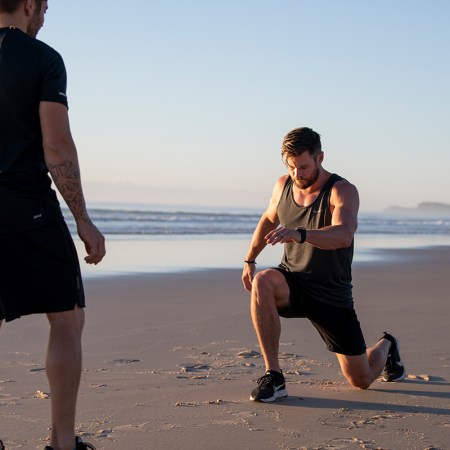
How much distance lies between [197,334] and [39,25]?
3.66 m

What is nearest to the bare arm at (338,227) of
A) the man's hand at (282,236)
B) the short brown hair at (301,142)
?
the man's hand at (282,236)

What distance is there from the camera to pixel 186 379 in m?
5.12

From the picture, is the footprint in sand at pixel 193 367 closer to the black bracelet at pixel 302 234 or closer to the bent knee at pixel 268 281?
the bent knee at pixel 268 281

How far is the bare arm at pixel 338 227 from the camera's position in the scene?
445cm

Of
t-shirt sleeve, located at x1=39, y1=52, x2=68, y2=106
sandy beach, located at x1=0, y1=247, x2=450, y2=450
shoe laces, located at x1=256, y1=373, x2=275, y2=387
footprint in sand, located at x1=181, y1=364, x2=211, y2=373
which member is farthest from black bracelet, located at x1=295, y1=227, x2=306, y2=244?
t-shirt sleeve, located at x1=39, y1=52, x2=68, y2=106

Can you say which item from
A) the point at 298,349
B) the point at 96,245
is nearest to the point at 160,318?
the point at 298,349

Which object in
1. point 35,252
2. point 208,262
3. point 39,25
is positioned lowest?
point 208,262

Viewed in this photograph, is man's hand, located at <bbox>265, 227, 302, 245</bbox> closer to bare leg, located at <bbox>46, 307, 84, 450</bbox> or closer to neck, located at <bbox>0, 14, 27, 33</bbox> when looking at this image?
bare leg, located at <bbox>46, 307, 84, 450</bbox>

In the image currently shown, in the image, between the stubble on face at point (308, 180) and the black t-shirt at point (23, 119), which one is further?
the stubble on face at point (308, 180)

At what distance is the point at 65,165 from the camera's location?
335 cm

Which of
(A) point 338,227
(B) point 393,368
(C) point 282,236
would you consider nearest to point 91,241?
(C) point 282,236

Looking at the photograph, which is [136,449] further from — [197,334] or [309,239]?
[197,334]

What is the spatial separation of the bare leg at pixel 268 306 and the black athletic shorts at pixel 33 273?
1.88 meters

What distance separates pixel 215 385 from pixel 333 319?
82 cm
